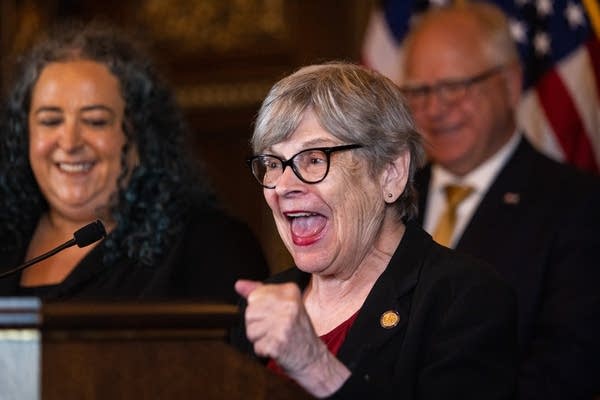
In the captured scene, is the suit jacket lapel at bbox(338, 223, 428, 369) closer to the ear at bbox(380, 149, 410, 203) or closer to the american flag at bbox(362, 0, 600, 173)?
the ear at bbox(380, 149, 410, 203)

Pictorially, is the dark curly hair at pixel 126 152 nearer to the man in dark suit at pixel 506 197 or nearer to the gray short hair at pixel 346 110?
the man in dark suit at pixel 506 197

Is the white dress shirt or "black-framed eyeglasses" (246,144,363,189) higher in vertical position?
"black-framed eyeglasses" (246,144,363,189)

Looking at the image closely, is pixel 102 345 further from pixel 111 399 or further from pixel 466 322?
pixel 466 322

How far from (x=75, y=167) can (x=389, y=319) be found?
140 cm

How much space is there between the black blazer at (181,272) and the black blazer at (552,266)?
2.91ft

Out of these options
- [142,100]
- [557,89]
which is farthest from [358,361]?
[557,89]

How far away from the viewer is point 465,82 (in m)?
4.61

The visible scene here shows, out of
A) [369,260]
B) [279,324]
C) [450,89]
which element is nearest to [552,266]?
[450,89]

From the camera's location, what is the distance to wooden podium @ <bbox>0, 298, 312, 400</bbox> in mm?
Answer: 1980

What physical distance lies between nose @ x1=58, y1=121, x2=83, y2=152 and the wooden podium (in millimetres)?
1555

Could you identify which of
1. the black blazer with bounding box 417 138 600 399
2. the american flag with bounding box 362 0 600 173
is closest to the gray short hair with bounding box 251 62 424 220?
the black blazer with bounding box 417 138 600 399

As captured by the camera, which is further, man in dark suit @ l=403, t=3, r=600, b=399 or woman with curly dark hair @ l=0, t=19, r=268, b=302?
man in dark suit @ l=403, t=3, r=600, b=399

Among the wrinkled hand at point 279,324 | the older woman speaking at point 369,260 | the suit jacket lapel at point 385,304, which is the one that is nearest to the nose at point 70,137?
the older woman speaking at point 369,260

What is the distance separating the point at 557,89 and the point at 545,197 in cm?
115
